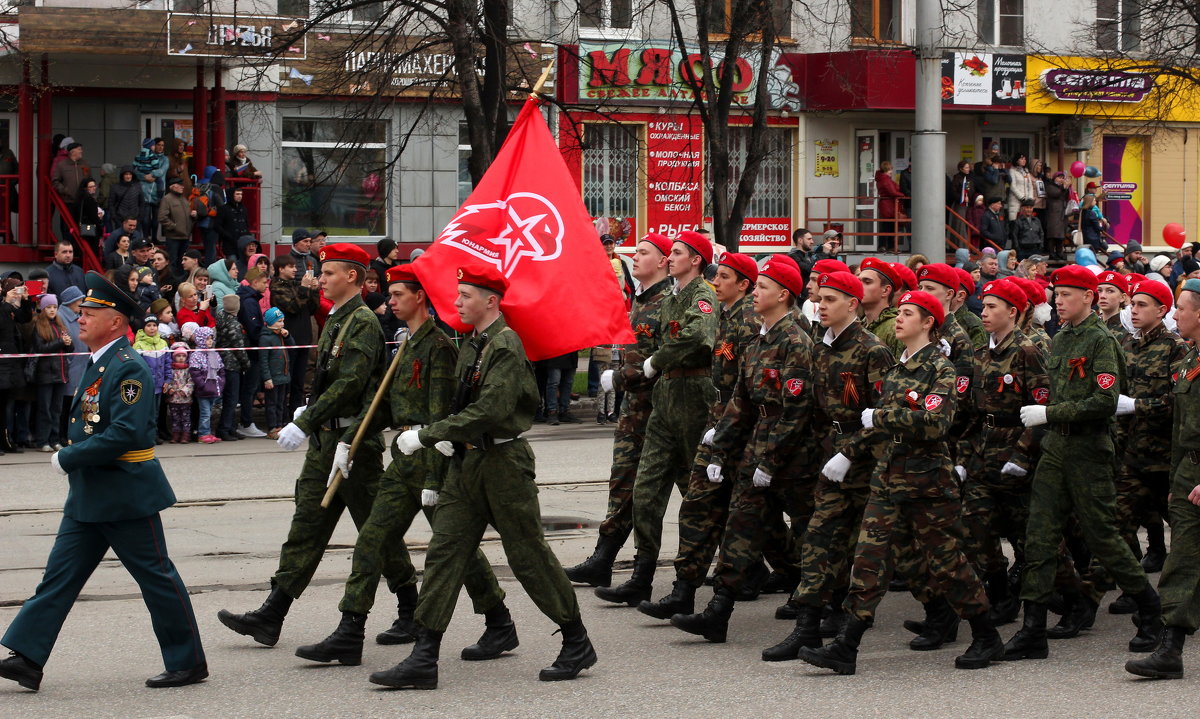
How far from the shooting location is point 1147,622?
27.9 feet

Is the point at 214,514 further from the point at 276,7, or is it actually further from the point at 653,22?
the point at 653,22

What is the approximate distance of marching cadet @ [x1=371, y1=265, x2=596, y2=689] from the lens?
299 inches

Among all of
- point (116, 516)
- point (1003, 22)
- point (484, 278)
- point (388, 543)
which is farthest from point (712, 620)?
point (1003, 22)

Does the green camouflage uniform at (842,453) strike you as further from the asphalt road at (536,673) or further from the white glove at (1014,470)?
the white glove at (1014,470)

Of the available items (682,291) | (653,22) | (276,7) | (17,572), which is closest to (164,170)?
(276,7)

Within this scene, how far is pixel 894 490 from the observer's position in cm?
806

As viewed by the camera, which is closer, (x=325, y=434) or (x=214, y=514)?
(x=325, y=434)

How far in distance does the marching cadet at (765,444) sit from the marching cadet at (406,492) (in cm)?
99

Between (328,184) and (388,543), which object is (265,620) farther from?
(328,184)

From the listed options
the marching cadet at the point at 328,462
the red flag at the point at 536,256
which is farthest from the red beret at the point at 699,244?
the marching cadet at the point at 328,462

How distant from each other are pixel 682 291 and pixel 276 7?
18.1 meters

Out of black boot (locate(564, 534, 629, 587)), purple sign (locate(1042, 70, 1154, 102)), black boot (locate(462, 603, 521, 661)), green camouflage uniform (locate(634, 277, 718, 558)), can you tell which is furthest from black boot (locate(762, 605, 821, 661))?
purple sign (locate(1042, 70, 1154, 102))

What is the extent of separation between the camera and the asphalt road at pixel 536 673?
721 centimetres

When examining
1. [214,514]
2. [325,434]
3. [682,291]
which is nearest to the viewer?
[325,434]
